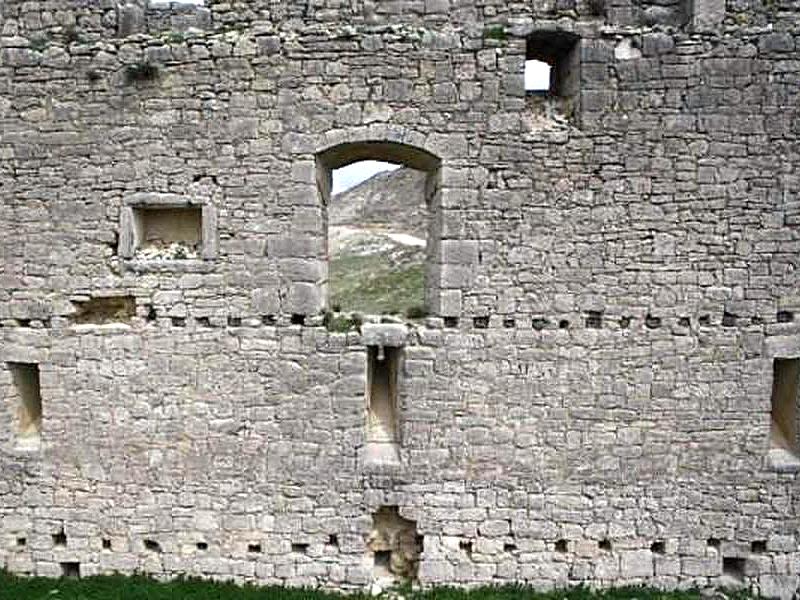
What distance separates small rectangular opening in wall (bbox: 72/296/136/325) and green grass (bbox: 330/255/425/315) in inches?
190

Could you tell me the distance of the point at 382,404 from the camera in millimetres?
6809

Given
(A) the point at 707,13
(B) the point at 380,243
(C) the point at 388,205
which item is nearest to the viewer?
(A) the point at 707,13

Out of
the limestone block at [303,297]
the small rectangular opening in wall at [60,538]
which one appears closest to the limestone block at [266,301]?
the limestone block at [303,297]

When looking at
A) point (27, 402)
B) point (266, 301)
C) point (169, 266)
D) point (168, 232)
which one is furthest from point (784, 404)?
point (27, 402)

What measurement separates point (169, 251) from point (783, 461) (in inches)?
286

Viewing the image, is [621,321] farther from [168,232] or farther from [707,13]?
[168,232]

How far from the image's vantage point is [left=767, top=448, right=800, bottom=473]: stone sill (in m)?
6.24

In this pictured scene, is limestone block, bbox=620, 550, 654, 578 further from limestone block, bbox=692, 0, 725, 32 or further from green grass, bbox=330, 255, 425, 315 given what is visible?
limestone block, bbox=692, 0, 725, 32

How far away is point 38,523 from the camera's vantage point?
6543 millimetres

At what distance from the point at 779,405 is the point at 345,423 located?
16.7 feet

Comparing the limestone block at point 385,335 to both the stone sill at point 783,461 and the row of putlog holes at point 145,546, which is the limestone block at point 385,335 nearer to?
the row of putlog holes at point 145,546

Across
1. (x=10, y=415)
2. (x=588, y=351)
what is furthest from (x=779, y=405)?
(x=10, y=415)

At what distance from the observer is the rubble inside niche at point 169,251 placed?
20.9ft

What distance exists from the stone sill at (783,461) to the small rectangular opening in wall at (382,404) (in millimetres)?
4155
